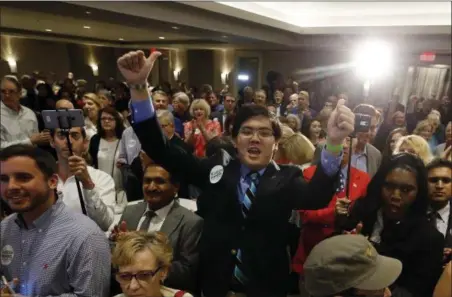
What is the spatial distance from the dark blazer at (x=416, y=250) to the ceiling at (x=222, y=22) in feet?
2.58

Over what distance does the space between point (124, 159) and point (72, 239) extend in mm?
1072

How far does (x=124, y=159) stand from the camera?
6.49 feet

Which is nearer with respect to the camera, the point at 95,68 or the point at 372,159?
the point at 372,159

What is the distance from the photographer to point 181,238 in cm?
119

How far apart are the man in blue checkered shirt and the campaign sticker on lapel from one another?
32 cm

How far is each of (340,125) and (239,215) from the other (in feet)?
1.14

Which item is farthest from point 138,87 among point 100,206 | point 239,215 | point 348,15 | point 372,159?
point 348,15

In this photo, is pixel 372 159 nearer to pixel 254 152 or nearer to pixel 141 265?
pixel 254 152

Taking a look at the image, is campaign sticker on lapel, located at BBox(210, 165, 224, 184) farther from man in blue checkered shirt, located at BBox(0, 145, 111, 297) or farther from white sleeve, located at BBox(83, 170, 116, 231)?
white sleeve, located at BBox(83, 170, 116, 231)

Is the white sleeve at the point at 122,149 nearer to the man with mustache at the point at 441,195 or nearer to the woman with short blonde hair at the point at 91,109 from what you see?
the woman with short blonde hair at the point at 91,109

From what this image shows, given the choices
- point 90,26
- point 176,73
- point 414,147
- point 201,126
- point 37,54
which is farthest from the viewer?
point 37,54

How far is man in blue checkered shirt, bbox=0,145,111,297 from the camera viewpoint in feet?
2.94

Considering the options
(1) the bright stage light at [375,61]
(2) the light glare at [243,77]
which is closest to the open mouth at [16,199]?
(1) the bright stage light at [375,61]

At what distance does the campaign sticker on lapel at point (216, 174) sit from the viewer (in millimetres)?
1015
